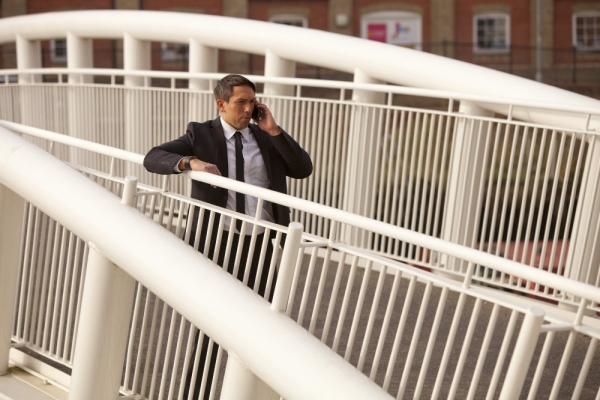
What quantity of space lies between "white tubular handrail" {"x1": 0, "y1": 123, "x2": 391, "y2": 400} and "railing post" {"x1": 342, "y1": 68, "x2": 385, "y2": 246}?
11.3 ft

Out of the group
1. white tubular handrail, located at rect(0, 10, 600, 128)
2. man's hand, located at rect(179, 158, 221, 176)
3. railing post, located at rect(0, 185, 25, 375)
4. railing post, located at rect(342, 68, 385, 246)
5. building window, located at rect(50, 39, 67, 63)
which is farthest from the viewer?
building window, located at rect(50, 39, 67, 63)

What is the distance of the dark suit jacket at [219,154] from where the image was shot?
15.7 ft

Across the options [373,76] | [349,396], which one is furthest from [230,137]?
[373,76]

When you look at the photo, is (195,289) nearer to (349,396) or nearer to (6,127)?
(349,396)

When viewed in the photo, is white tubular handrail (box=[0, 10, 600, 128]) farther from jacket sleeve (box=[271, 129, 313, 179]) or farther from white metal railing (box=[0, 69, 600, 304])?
jacket sleeve (box=[271, 129, 313, 179])

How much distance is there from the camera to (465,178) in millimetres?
7434

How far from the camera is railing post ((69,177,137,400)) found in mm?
4738

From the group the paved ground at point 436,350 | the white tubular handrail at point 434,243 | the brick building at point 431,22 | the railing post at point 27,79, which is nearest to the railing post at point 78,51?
the railing post at point 27,79

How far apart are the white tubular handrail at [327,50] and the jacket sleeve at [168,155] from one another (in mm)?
2991

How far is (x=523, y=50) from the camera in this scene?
3694 cm

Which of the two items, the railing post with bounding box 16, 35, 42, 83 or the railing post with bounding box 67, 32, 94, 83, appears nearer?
the railing post with bounding box 67, 32, 94, 83

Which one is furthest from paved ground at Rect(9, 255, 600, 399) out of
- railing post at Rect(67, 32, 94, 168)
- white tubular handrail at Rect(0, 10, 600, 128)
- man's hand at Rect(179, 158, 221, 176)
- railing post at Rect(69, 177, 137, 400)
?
railing post at Rect(67, 32, 94, 168)

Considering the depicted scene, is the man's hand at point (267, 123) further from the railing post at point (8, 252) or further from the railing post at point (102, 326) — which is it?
the railing post at point (8, 252)

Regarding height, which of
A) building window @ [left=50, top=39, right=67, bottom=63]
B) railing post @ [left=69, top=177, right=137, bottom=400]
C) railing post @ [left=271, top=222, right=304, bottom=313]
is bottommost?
building window @ [left=50, top=39, right=67, bottom=63]
